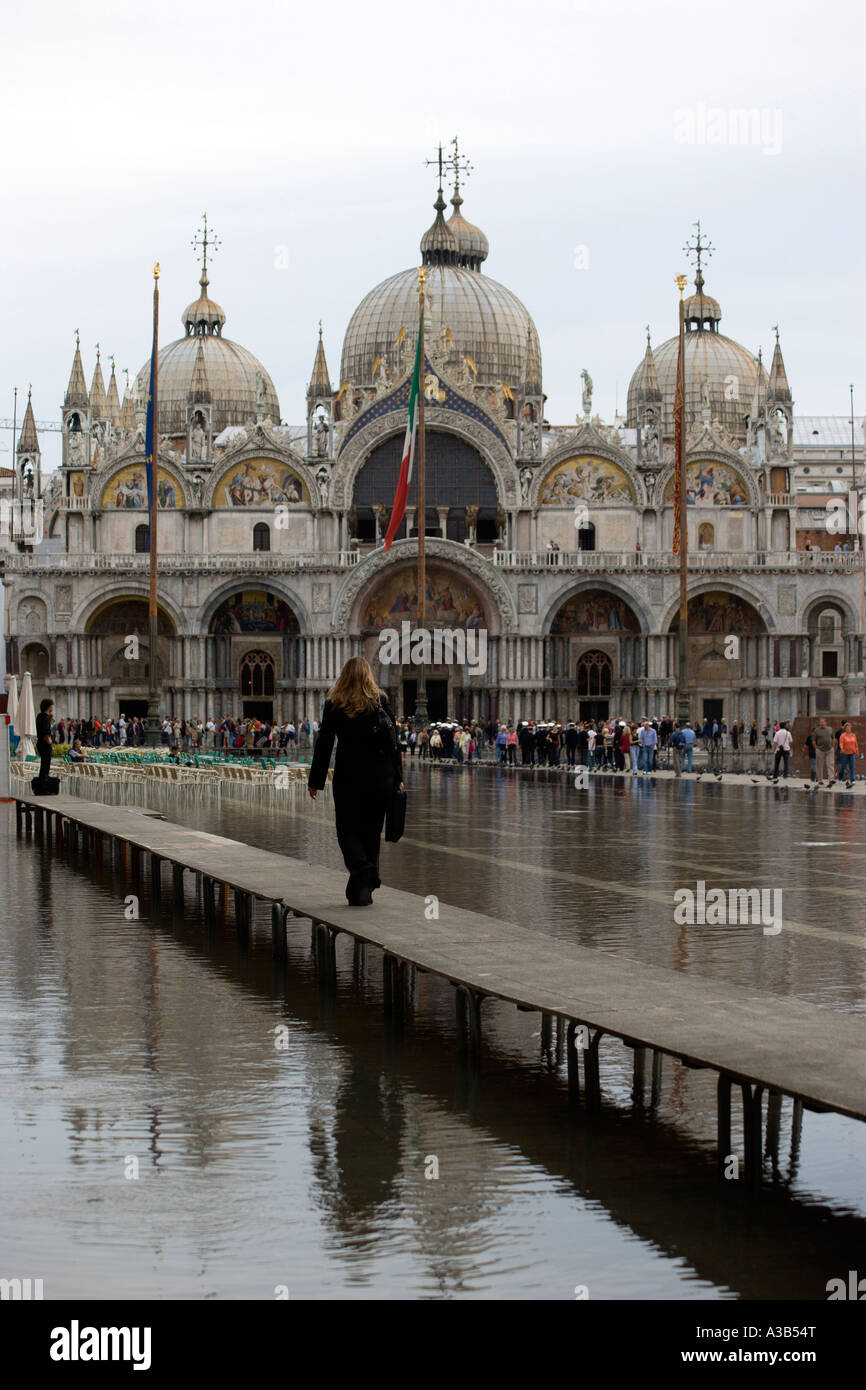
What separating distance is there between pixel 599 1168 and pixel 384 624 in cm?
6024

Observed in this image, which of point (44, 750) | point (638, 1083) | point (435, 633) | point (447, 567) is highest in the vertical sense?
point (447, 567)

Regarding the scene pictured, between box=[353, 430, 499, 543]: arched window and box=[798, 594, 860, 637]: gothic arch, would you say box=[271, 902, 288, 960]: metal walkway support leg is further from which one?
box=[353, 430, 499, 543]: arched window

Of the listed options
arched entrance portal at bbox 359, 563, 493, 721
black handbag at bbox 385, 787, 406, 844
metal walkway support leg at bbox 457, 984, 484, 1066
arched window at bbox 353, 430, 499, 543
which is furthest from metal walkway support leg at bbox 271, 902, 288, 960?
arched window at bbox 353, 430, 499, 543

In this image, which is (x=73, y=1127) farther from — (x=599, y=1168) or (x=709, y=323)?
(x=709, y=323)

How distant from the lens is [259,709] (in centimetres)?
6856

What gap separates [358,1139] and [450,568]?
58.5 meters

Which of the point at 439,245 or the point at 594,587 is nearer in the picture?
the point at 594,587

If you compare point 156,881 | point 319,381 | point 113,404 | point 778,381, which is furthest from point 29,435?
point 156,881

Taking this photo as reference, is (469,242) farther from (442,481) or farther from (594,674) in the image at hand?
(594,674)

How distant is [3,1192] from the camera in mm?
7270

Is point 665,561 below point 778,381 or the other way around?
below

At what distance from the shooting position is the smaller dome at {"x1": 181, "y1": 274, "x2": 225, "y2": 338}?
84938 millimetres

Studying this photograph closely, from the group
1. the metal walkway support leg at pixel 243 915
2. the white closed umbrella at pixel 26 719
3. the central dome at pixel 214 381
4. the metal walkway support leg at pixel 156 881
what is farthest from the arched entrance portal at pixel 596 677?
the metal walkway support leg at pixel 243 915

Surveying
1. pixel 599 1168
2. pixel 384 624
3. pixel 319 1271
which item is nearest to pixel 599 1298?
pixel 319 1271
